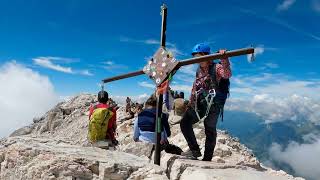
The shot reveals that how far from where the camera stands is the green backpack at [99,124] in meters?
13.0

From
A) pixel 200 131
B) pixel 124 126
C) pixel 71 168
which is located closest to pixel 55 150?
pixel 71 168

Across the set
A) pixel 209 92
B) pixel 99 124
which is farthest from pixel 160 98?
pixel 99 124

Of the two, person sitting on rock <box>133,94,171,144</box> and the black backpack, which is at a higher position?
the black backpack

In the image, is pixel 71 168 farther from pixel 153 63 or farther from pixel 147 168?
pixel 153 63

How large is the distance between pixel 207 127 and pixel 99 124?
3629 mm

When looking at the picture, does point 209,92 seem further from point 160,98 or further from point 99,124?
point 99,124

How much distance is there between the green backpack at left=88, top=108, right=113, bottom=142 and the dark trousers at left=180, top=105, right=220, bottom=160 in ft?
8.65

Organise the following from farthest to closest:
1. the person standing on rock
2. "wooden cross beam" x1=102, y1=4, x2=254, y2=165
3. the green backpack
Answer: the green backpack → the person standing on rock → "wooden cross beam" x1=102, y1=4, x2=254, y2=165

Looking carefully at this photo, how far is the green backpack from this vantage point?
1299cm

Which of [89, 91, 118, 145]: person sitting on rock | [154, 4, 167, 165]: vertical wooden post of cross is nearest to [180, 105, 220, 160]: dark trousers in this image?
[154, 4, 167, 165]: vertical wooden post of cross

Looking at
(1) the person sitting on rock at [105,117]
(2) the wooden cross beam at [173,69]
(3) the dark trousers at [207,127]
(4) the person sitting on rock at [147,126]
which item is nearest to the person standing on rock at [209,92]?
(3) the dark trousers at [207,127]

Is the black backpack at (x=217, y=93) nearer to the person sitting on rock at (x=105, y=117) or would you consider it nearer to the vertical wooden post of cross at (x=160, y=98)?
the vertical wooden post of cross at (x=160, y=98)

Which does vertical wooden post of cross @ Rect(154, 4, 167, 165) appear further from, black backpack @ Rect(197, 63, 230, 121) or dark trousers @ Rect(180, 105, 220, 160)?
black backpack @ Rect(197, 63, 230, 121)

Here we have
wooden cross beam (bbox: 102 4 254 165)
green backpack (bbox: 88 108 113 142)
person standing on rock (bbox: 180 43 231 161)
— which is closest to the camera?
wooden cross beam (bbox: 102 4 254 165)
